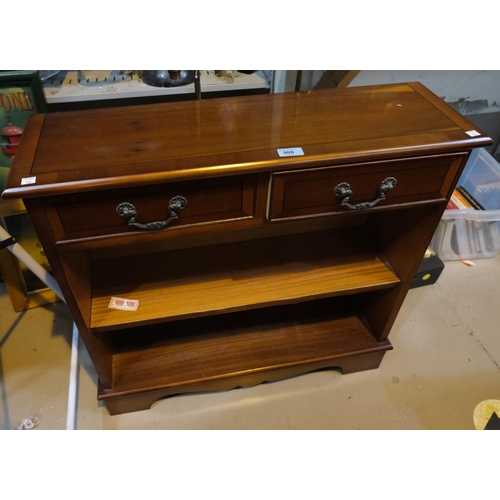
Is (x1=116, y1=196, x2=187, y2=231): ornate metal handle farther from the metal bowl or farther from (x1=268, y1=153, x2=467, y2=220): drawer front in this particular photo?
the metal bowl

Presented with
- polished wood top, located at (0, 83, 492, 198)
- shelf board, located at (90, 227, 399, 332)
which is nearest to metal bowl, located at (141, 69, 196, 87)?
polished wood top, located at (0, 83, 492, 198)

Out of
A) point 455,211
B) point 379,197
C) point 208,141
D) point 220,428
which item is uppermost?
point 208,141

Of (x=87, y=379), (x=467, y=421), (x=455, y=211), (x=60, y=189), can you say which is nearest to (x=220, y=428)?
(x=87, y=379)

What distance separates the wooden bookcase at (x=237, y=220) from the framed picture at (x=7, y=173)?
361 millimetres

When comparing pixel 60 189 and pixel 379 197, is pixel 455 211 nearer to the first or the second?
pixel 379 197

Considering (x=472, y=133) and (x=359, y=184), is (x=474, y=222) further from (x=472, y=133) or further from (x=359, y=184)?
(x=359, y=184)

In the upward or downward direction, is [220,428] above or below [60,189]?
below

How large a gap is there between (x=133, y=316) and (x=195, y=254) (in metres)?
0.26

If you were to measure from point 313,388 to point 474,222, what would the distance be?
0.99 m

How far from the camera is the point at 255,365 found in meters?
1.23

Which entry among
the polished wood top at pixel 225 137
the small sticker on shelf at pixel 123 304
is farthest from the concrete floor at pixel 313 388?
the polished wood top at pixel 225 137

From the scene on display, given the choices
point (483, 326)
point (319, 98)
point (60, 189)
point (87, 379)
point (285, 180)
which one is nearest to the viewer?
point (60, 189)

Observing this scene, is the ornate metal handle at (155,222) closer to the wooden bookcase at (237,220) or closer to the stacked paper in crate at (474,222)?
the wooden bookcase at (237,220)

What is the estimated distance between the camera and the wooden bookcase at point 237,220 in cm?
77
